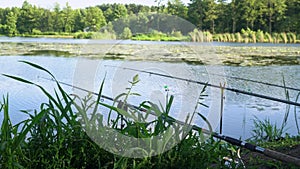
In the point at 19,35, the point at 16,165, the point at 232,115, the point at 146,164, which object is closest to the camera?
the point at 16,165

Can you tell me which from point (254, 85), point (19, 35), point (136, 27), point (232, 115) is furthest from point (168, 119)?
point (19, 35)

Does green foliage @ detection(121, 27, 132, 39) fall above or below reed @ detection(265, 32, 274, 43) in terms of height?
above

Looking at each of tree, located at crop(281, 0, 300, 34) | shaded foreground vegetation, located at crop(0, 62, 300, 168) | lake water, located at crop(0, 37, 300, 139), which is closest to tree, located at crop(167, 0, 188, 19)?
lake water, located at crop(0, 37, 300, 139)

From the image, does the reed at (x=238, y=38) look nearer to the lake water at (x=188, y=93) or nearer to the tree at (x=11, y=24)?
the lake water at (x=188, y=93)

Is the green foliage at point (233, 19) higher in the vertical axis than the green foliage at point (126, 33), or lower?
higher

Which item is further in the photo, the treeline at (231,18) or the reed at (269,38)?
the reed at (269,38)

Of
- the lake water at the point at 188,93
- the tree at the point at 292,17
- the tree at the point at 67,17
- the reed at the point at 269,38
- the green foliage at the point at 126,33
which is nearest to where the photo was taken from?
the green foliage at the point at 126,33

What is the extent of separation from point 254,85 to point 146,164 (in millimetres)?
5694

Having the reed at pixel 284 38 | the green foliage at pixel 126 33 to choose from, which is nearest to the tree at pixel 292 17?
the reed at pixel 284 38

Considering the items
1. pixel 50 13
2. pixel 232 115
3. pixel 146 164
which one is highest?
pixel 50 13

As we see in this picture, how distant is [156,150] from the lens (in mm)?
855

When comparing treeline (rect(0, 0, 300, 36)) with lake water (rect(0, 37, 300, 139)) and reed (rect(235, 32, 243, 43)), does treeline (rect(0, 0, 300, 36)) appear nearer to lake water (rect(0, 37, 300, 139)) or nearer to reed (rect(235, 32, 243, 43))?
reed (rect(235, 32, 243, 43))

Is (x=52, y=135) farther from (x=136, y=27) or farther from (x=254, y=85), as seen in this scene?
(x=254, y=85)

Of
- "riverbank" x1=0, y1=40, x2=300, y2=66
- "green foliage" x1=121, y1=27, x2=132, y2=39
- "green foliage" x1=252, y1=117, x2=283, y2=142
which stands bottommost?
"green foliage" x1=252, y1=117, x2=283, y2=142
